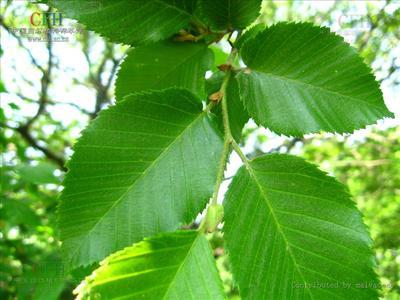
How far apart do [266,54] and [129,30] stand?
0.81 feet

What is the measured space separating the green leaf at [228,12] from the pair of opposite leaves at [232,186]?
42 millimetres

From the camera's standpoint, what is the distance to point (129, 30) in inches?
30.5

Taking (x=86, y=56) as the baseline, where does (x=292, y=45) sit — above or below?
below

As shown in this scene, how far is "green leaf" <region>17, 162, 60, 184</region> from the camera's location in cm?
245

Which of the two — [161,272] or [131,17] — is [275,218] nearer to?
[161,272]

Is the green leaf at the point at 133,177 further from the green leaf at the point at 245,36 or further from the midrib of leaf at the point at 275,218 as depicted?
the green leaf at the point at 245,36

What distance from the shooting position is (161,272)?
63cm

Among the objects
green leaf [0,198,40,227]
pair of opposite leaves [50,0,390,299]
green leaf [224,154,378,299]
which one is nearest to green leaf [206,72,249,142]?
pair of opposite leaves [50,0,390,299]

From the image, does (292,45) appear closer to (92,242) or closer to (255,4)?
(255,4)

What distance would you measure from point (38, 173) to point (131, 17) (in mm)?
1931

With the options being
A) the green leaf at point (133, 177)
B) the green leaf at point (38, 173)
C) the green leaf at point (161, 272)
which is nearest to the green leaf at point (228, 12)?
the green leaf at point (133, 177)

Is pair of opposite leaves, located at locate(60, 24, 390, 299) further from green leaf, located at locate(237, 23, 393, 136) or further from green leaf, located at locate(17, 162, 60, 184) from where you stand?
green leaf, located at locate(17, 162, 60, 184)

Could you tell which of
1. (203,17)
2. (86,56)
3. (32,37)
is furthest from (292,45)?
(86,56)

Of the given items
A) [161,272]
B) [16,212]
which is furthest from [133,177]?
[16,212]
